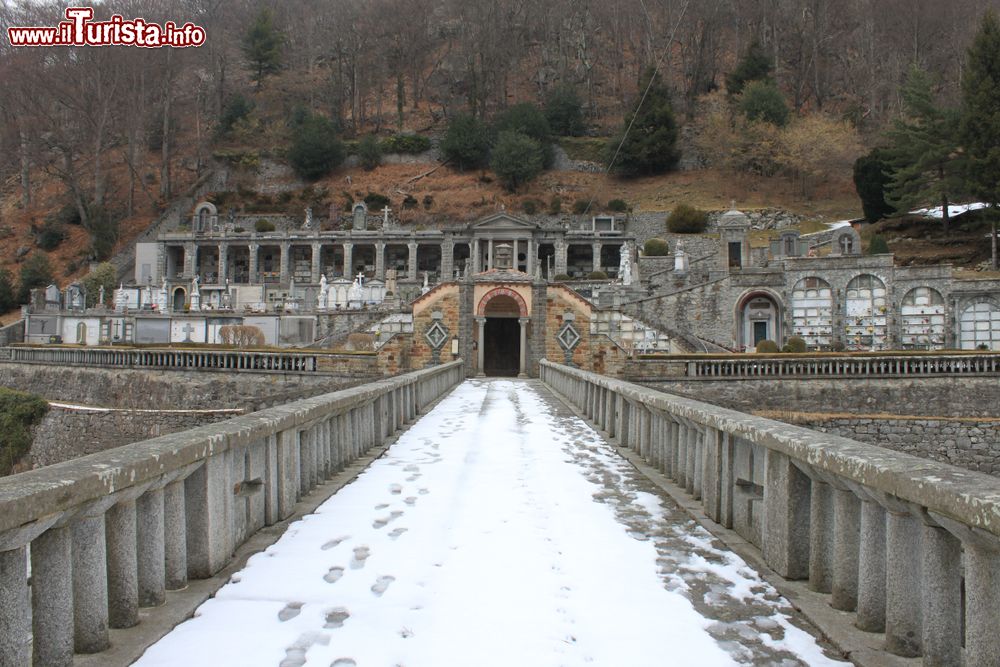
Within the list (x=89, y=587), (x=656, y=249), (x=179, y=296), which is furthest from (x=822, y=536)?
(x=179, y=296)

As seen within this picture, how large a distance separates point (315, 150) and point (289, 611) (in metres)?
82.6

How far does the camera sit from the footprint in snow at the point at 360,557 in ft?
16.0

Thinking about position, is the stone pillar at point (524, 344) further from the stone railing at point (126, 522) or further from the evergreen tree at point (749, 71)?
the evergreen tree at point (749, 71)

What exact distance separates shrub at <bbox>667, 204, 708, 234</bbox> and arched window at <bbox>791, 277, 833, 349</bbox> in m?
21.3

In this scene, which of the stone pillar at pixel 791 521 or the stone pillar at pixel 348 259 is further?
the stone pillar at pixel 348 259

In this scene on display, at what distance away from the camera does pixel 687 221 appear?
59.7m

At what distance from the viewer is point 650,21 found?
284ft

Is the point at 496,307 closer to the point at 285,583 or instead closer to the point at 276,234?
the point at 285,583

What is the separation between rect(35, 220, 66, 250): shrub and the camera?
71.0 meters

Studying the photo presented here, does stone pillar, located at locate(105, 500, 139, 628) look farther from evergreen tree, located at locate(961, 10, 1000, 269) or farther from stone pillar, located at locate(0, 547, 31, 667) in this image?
evergreen tree, located at locate(961, 10, 1000, 269)

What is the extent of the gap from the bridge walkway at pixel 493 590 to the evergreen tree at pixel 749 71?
259ft

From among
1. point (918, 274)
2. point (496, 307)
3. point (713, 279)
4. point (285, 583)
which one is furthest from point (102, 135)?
point (285, 583)

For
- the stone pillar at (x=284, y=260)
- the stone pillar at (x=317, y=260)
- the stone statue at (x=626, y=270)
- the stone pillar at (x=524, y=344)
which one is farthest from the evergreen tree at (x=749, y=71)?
the stone pillar at (x=524, y=344)

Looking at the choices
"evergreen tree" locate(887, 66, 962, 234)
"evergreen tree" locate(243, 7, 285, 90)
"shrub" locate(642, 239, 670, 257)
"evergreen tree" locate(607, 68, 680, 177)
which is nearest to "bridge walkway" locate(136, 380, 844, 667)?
"evergreen tree" locate(887, 66, 962, 234)
